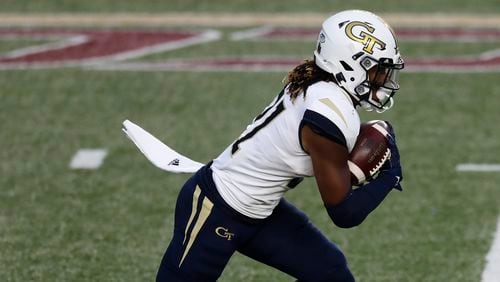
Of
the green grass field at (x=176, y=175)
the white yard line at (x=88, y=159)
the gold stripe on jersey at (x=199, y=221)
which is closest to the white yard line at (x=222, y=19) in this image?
the green grass field at (x=176, y=175)

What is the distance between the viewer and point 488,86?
9.65 metres

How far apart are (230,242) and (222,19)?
7.75 metres

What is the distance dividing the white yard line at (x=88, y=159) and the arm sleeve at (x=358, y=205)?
3.70m

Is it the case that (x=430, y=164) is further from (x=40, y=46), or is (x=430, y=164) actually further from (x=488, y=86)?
(x=40, y=46)

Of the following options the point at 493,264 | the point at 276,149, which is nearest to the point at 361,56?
the point at 276,149

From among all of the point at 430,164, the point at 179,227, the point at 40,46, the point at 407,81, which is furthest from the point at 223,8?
the point at 179,227

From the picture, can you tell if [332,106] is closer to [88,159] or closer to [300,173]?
[300,173]

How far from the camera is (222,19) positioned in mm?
12117

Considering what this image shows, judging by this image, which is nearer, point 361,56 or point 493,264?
point 361,56

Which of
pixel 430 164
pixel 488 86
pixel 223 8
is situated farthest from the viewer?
pixel 223 8

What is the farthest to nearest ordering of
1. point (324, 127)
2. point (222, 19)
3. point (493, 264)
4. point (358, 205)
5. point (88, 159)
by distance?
1. point (222, 19)
2. point (88, 159)
3. point (493, 264)
4. point (358, 205)
5. point (324, 127)

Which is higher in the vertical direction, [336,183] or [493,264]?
[336,183]

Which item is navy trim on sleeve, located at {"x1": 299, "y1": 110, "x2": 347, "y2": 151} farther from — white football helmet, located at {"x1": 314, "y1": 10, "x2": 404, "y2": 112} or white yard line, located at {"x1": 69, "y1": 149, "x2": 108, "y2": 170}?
white yard line, located at {"x1": 69, "y1": 149, "x2": 108, "y2": 170}

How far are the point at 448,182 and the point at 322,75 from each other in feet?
10.3
